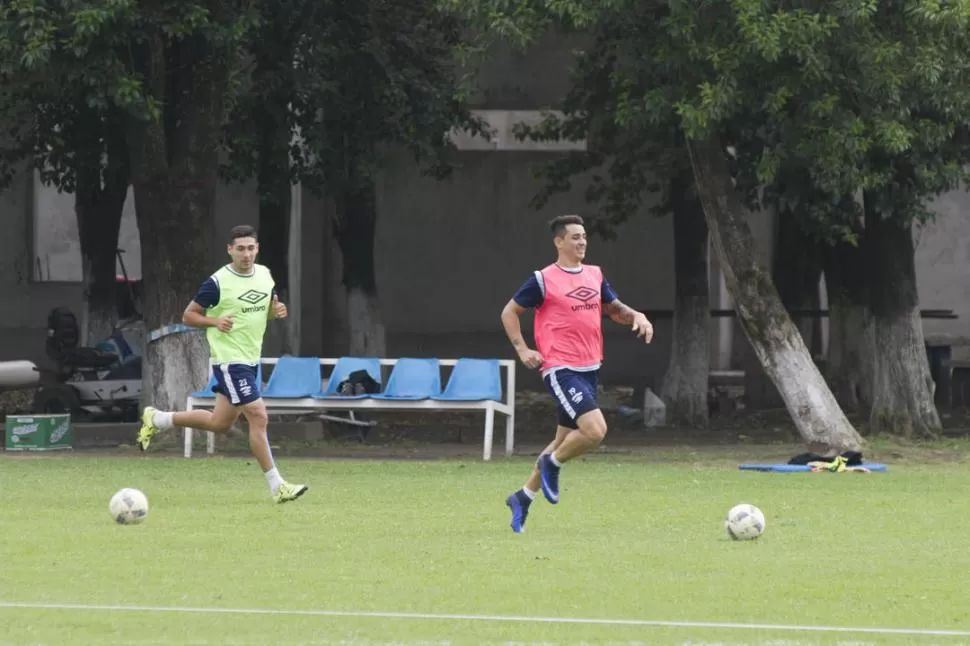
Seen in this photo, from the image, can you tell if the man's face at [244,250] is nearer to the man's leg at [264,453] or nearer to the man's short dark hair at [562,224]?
the man's leg at [264,453]

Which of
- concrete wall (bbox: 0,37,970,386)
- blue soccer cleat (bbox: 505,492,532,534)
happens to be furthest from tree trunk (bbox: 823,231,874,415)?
blue soccer cleat (bbox: 505,492,532,534)

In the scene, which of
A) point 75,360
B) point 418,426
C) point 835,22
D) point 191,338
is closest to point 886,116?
point 835,22

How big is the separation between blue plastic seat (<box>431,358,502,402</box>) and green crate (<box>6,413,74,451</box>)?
16.1 ft

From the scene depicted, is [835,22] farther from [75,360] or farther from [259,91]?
[75,360]

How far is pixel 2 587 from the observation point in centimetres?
983

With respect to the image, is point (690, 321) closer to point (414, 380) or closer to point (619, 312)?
point (414, 380)

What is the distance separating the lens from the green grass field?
8508 mm

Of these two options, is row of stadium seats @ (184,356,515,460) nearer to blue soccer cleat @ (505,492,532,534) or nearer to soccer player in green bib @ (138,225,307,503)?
soccer player in green bib @ (138,225,307,503)

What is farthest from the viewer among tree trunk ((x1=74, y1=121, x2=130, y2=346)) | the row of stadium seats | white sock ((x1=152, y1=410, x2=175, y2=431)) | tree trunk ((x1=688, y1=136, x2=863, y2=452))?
tree trunk ((x1=74, y1=121, x2=130, y2=346))

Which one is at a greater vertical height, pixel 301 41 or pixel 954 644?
pixel 301 41

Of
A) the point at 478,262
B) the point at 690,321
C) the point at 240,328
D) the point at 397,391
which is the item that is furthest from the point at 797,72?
the point at 478,262

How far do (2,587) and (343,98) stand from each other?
16.0m

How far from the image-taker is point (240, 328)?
1501 centimetres

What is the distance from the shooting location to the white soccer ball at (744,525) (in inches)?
475
